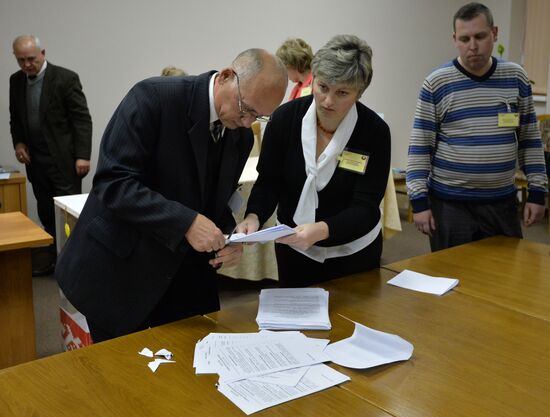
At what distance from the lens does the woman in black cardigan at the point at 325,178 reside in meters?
1.91

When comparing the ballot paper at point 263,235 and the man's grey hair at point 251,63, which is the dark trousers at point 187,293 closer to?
the ballot paper at point 263,235

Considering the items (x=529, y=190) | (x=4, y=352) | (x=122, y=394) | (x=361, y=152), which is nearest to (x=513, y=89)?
(x=529, y=190)

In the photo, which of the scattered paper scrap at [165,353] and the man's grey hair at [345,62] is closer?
the scattered paper scrap at [165,353]

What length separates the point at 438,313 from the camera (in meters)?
1.72

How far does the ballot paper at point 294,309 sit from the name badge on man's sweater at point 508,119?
47.3 inches

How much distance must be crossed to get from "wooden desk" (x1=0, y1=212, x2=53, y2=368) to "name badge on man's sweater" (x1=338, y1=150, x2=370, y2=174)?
135cm

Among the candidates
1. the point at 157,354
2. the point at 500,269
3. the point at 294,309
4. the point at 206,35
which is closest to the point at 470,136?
the point at 500,269

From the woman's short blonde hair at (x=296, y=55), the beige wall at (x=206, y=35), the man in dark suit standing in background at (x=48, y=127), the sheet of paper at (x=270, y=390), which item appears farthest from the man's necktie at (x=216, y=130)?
the beige wall at (x=206, y=35)

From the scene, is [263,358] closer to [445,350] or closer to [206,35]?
Result: [445,350]

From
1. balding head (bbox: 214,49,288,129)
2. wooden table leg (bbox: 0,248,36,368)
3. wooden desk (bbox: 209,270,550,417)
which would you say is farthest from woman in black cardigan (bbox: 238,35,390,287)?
wooden table leg (bbox: 0,248,36,368)

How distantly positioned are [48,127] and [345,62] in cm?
314

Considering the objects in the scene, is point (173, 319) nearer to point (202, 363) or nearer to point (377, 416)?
point (202, 363)

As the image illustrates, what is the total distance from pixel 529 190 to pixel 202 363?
188cm

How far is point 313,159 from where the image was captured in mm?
1926
